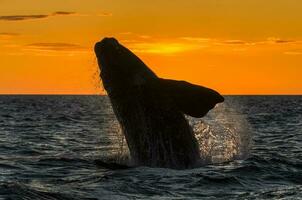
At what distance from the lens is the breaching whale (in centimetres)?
1417

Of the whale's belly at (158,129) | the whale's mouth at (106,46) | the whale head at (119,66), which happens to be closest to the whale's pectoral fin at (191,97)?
the whale's belly at (158,129)

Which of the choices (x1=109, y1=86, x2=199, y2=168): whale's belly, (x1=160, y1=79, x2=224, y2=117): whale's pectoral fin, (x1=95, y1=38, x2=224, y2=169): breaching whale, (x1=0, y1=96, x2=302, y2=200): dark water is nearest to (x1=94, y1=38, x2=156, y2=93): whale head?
(x1=95, y1=38, x2=224, y2=169): breaching whale

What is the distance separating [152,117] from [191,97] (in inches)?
46.4

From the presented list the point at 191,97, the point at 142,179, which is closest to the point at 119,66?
the point at 191,97

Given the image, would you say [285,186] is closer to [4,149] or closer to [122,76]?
[122,76]

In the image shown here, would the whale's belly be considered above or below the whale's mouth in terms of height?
below

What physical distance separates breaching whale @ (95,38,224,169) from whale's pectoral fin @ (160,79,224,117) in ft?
0.07

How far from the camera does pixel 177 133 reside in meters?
14.3

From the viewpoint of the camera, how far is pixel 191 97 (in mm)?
13578

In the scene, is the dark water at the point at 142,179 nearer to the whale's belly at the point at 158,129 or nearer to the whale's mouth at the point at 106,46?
the whale's belly at the point at 158,129

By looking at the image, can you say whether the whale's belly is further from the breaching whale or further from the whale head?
the whale head

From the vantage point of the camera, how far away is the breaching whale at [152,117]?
14.2 m

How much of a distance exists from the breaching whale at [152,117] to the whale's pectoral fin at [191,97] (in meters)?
0.02

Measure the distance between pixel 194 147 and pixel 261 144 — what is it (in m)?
9.29
